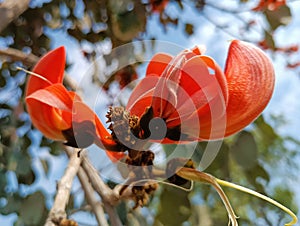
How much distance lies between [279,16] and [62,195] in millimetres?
812

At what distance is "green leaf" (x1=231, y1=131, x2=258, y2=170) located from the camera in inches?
39.3

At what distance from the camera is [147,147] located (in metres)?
0.43

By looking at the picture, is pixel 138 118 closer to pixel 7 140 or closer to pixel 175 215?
pixel 175 215

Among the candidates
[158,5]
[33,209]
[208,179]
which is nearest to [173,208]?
[33,209]

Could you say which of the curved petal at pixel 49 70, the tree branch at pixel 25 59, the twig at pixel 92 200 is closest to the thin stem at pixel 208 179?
the curved petal at pixel 49 70

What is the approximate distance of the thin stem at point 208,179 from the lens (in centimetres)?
41

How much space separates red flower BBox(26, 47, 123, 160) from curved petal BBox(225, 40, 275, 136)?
0.11 meters

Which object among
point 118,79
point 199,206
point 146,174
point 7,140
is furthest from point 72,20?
point 146,174

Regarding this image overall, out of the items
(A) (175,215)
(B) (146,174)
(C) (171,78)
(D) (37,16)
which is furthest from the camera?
(D) (37,16)

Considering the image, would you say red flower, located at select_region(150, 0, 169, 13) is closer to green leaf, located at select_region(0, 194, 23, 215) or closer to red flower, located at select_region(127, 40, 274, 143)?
green leaf, located at select_region(0, 194, 23, 215)

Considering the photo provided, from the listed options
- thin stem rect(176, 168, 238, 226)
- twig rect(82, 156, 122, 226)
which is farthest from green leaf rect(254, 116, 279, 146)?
thin stem rect(176, 168, 238, 226)

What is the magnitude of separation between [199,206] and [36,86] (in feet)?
2.53

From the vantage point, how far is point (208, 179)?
1.34 ft

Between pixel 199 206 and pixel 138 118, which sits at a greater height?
pixel 138 118
